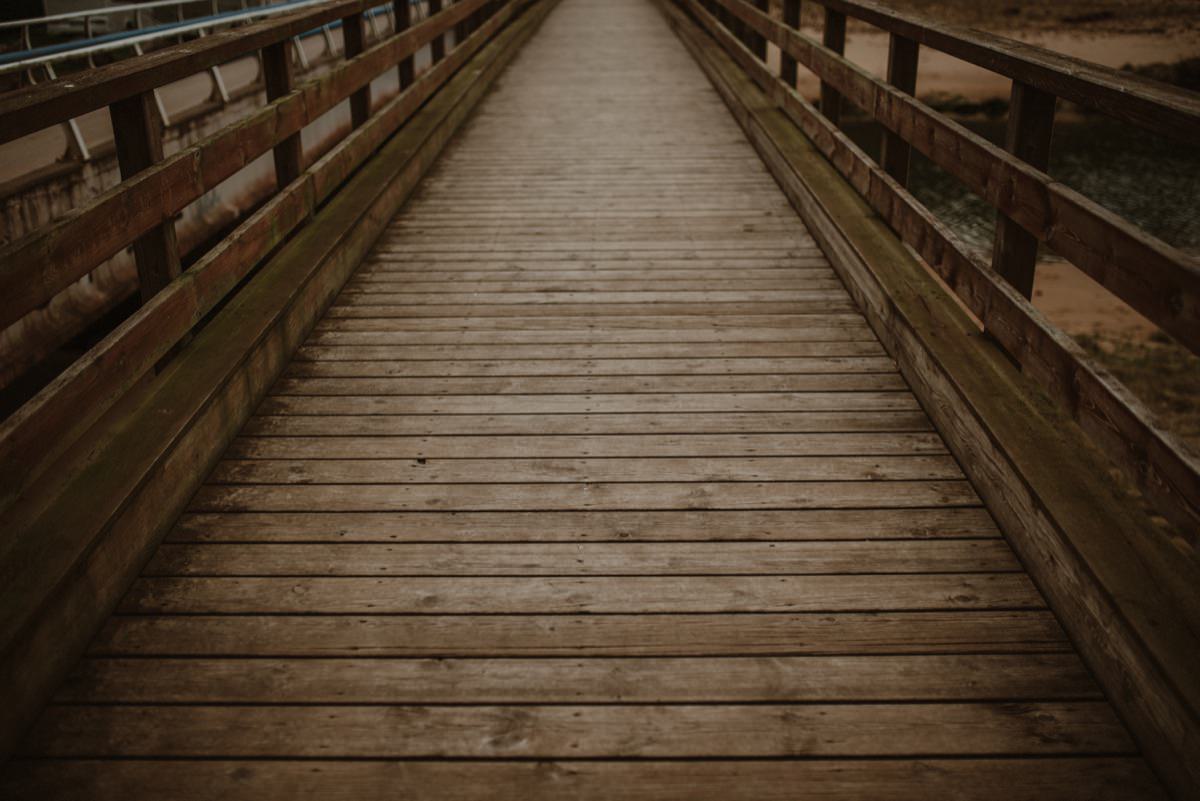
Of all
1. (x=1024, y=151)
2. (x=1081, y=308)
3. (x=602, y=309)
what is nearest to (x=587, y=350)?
(x=602, y=309)

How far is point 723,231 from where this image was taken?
5.29m

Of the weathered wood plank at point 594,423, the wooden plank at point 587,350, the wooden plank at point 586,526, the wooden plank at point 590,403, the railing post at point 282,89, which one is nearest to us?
the wooden plank at point 586,526

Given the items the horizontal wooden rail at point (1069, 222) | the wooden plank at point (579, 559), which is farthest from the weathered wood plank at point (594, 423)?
the horizontal wooden rail at point (1069, 222)

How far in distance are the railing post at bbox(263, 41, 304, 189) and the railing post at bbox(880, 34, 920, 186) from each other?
2.47m

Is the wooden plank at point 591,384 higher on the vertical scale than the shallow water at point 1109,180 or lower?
higher

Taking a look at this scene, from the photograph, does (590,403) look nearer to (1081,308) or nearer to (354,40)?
(354,40)

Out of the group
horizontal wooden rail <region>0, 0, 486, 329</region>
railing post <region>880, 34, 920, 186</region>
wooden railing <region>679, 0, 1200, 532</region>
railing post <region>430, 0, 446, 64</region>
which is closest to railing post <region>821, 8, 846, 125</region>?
wooden railing <region>679, 0, 1200, 532</region>

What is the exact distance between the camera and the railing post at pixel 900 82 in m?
4.29

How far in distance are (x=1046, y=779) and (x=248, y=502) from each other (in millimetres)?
2112

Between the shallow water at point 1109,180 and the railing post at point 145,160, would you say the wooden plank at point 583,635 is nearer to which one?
the railing post at point 145,160

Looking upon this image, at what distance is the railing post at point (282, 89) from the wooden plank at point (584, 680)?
2.61m

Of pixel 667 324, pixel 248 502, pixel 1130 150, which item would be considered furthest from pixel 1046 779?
pixel 1130 150

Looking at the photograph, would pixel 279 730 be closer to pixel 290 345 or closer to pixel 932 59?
pixel 290 345

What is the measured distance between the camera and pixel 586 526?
2.74 metres
